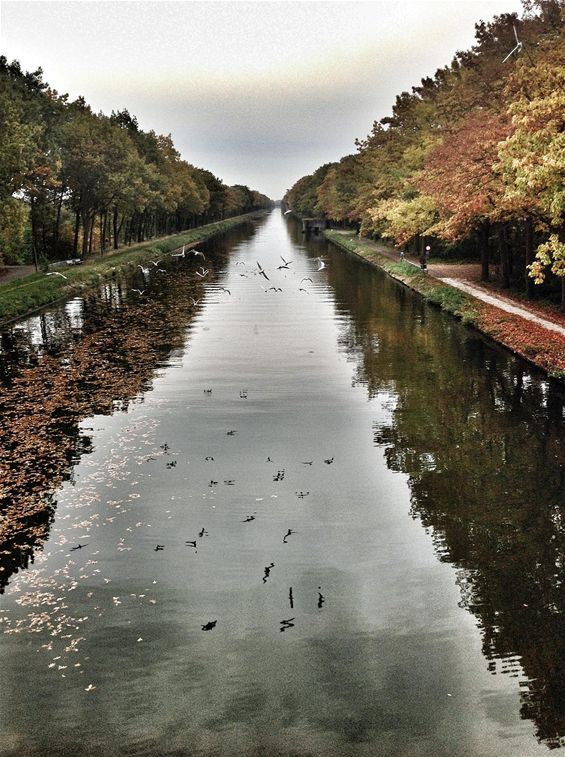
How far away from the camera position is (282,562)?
11.2 meters

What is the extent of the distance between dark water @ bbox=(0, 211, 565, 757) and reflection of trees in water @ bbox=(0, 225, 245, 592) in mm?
98

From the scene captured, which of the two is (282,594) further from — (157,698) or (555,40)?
(555,40)

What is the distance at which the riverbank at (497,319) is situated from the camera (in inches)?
969

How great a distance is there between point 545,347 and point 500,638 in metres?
18.0

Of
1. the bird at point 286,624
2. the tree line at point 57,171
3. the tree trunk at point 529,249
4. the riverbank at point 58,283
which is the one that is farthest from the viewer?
the tree line at point 57,171

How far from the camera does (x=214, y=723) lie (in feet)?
25.1

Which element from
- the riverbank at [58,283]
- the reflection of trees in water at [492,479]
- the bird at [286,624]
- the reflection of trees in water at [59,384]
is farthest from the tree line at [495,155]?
the riverbank at [58,283]

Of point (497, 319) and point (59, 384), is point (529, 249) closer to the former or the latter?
point (497, 319)

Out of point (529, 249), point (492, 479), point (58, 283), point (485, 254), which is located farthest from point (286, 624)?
point (58, 283)

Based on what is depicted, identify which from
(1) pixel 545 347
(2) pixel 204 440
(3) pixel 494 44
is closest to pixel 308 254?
(3) pixel 494 44

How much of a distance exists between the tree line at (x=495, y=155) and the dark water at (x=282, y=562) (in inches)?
325

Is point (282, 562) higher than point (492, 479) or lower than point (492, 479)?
lower

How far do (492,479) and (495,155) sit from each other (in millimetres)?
23702

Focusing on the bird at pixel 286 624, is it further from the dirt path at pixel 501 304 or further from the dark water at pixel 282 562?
the dirt path at pixel 501 304
